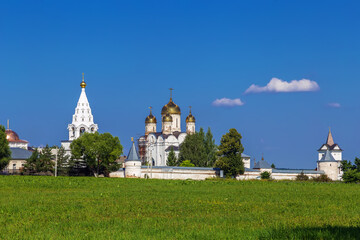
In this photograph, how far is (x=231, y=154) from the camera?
74.1m

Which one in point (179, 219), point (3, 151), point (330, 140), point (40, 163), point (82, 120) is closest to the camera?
point (179, 219)

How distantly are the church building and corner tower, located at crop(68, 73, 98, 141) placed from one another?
13618mm

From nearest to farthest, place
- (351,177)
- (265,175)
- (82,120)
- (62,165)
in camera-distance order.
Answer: (351,177) → (62,165) → (265,175) → (82,120)

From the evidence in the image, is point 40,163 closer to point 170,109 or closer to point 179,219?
point 170,109

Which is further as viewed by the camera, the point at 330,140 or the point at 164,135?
the point at 330,140

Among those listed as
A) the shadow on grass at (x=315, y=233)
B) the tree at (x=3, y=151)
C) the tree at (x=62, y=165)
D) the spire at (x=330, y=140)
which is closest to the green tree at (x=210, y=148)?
the tree at (x=62, y=165)

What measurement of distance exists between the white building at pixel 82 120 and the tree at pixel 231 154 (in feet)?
81.1

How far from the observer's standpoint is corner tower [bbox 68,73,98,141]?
90.5 m

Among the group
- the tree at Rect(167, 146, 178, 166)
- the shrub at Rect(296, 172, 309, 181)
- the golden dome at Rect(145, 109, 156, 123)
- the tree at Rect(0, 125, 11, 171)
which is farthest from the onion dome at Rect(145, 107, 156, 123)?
the tree at Rect(0, 125, 11, 171)

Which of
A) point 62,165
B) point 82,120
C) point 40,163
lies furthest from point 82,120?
point 40,163

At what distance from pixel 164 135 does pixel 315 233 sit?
8933 cm

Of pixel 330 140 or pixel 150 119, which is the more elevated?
pixel 150 119

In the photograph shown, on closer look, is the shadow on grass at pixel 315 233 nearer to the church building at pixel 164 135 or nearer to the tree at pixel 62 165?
the tree at pixel 62 165

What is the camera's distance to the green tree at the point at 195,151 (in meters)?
86.8
